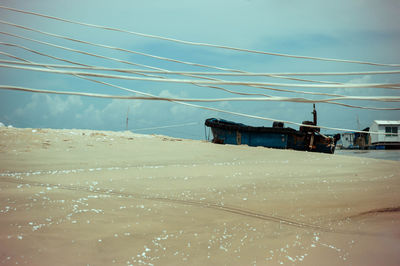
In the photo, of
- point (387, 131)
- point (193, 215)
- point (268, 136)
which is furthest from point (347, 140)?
point (193, 215)

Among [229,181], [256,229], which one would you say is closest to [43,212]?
[256,229]

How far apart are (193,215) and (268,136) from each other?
11.6 m

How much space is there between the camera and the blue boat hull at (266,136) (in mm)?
13867

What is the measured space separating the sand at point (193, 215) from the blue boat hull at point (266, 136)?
27.9ft

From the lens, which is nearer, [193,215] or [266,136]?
[193,215]

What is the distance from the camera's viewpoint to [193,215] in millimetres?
2723

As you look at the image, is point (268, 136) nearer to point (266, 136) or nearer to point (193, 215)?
point (266, 136)

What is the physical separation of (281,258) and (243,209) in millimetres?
1031

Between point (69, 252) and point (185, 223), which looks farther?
point (185, 223)

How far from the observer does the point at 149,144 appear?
25.3 feet

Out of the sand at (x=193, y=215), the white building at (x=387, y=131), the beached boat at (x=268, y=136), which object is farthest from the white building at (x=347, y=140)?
the sand at (x=193, y=215)

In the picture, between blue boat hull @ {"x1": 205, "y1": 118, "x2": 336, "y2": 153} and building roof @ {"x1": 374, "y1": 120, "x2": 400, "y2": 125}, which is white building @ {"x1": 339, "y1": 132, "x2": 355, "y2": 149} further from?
blue boat hull @ {"x1": 205, "y1": 118, "x2": 336, "y2": 153}

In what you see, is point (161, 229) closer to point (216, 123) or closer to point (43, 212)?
point (43, 212)

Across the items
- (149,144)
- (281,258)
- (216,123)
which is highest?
(216,123)
